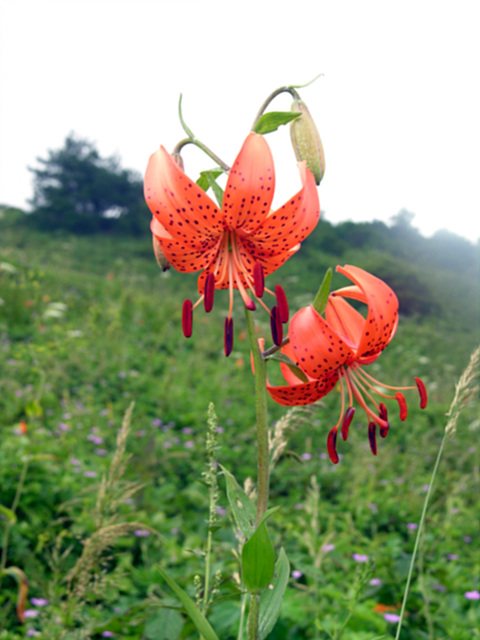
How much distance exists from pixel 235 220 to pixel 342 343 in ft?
0.75

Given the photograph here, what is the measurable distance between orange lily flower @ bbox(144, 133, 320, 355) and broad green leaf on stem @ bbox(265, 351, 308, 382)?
29 mm

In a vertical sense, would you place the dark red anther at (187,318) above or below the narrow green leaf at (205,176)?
below

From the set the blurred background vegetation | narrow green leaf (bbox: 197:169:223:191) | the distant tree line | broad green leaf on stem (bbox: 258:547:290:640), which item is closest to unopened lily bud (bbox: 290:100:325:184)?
narrow green leaf (bbox: 197:169:223:191)

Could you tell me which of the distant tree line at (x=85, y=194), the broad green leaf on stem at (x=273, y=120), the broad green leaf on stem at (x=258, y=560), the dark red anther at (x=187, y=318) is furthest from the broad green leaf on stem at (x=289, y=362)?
the distant tree line at (x=85, y=194)

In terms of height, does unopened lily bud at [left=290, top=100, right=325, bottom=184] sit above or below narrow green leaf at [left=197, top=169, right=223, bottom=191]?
above

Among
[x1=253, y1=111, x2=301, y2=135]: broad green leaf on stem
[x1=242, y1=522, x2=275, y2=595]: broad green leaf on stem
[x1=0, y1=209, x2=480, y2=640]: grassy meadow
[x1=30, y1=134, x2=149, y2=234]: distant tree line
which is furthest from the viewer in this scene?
[x1=30, y1=134, x2=149, y2=234]: distant tree line

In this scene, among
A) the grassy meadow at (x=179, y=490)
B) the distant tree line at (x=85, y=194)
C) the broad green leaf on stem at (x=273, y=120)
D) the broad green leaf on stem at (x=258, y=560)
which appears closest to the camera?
the broad green leaf on stem at (x=258, y=560)

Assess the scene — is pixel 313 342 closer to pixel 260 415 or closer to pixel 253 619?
pixel 260 415

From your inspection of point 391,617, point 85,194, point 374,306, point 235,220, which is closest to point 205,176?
point 235,220

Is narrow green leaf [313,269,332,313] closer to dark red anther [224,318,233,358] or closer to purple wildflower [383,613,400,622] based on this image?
dark red anther [224,318,233,358]

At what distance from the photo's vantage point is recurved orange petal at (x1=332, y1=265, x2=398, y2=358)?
688 millimetres

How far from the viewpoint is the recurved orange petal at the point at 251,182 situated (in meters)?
0.66

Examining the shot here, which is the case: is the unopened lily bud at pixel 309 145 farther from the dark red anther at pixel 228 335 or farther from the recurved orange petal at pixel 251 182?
the dark red anther at pixel 228 335

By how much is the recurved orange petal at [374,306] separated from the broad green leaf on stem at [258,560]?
28 centimetres
